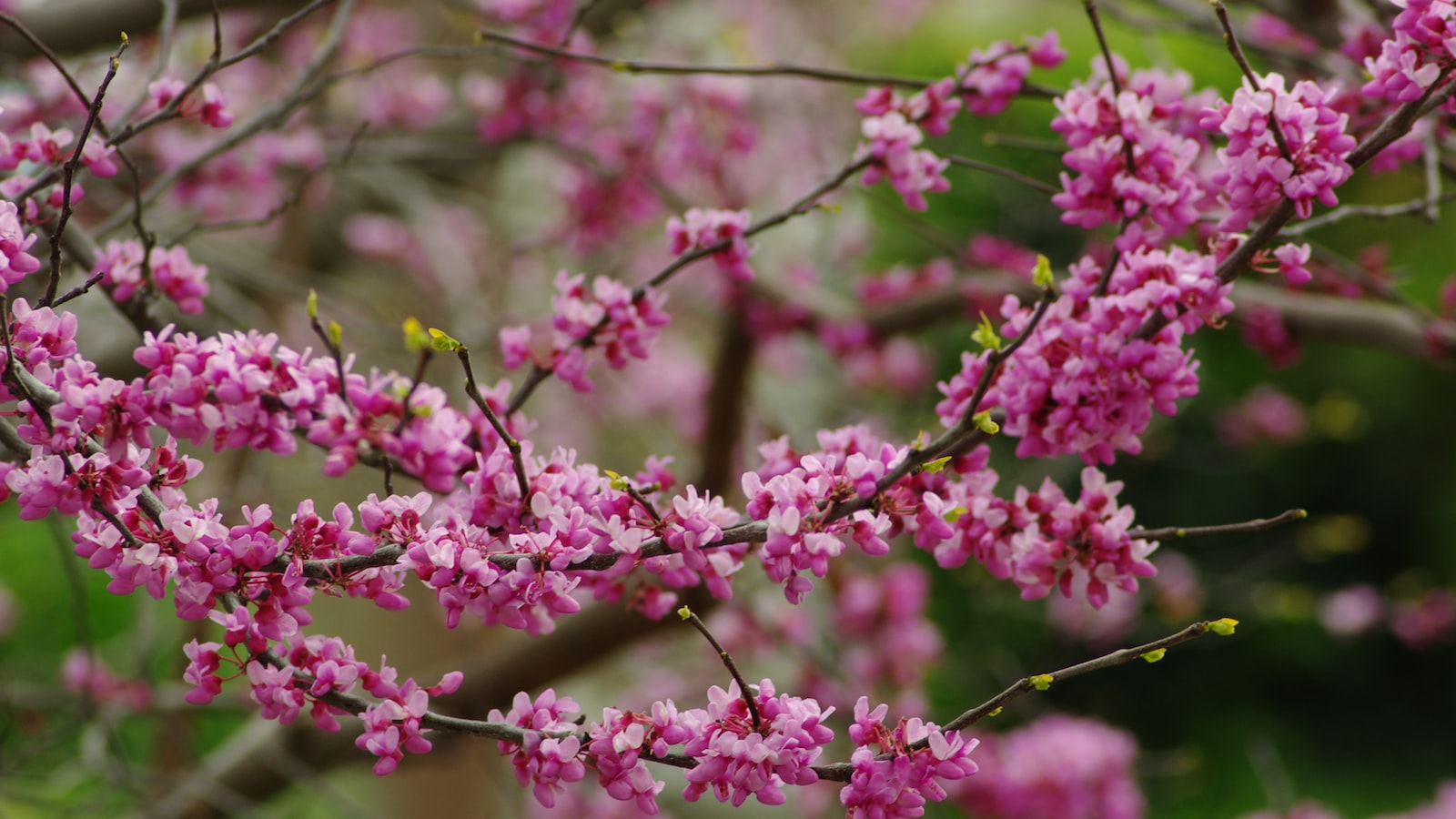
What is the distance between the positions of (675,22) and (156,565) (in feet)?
16.8

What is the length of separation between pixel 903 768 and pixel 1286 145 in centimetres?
82

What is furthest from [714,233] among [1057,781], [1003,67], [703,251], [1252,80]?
[1057,781]

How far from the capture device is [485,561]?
3.56 feet

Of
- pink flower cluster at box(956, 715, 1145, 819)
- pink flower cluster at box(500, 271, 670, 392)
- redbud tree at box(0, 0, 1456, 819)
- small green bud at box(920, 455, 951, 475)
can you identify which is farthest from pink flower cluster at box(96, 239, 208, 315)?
pink flower cluster at box(956, 715, 1145, 819)

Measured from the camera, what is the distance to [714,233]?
5.32 ft

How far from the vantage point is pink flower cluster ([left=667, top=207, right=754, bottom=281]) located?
1607 millimetres

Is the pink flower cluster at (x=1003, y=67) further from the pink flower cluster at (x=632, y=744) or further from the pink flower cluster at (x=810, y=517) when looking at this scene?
the pink flower cluster at (x=632, y=744)

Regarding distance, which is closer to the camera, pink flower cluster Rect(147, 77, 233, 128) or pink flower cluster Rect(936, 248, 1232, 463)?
pink flower cluster Rect(936, 248, 1232, 463)

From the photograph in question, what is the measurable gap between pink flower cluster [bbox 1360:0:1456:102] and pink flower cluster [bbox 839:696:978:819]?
2.96ft

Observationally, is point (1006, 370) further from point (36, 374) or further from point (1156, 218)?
point (36, 374)

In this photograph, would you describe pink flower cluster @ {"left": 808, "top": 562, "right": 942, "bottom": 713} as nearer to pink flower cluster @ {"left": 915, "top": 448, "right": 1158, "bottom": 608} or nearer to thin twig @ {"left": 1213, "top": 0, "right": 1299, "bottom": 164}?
pink flower cluster @ {"left": 915, "top": 448, "right": 1158, "bottom": 608}

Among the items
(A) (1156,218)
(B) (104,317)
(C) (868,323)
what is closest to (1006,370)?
(A) (1156,218)

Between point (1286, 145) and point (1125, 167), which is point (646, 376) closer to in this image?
point (1125, 167)

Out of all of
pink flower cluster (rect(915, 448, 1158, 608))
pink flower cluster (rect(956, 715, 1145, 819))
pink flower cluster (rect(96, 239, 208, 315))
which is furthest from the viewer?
pink flower cluster (rect(956, 715, 1145, 819))
